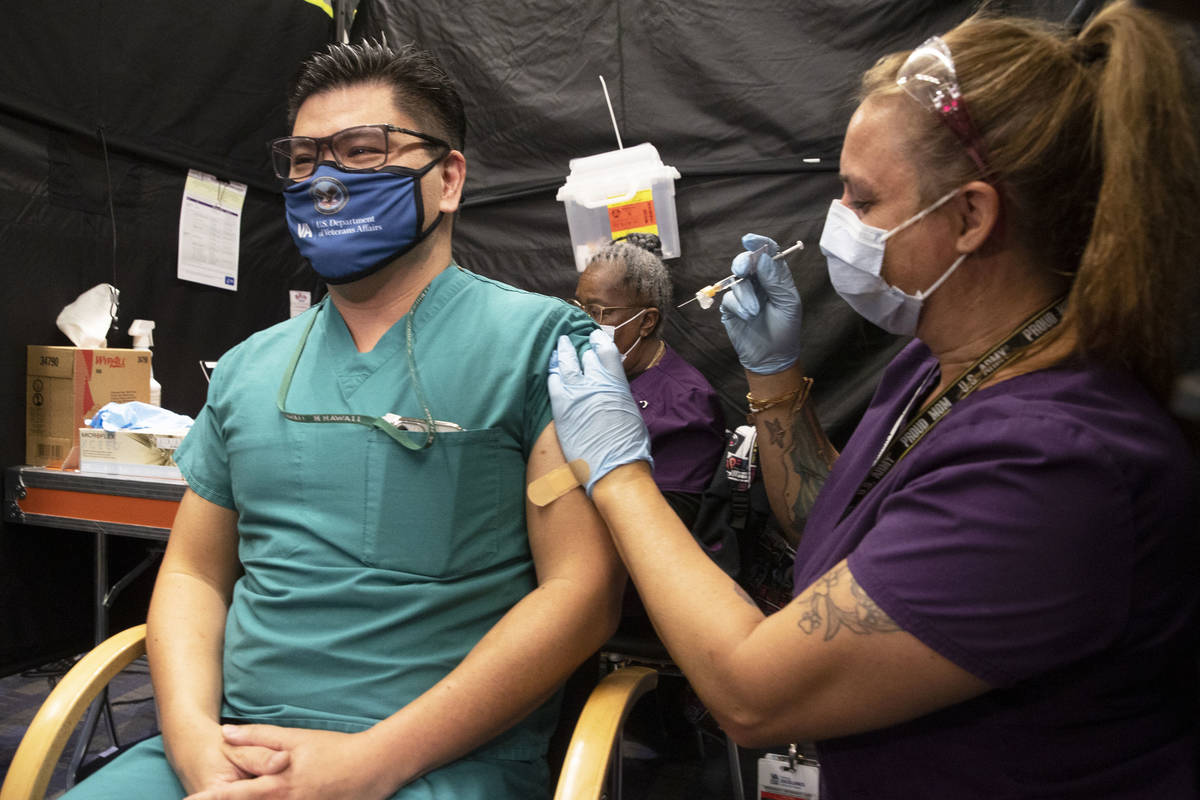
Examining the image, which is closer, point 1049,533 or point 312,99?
point 1049,533

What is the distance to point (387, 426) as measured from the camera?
1.22 metres

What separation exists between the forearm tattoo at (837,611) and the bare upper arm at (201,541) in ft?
3.22

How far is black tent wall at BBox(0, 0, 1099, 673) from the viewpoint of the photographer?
246 centimetres

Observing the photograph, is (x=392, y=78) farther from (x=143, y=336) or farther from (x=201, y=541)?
(x=143, y=336)

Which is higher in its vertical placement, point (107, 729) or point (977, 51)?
point (977, 51)

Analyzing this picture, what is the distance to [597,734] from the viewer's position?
3.53 feet

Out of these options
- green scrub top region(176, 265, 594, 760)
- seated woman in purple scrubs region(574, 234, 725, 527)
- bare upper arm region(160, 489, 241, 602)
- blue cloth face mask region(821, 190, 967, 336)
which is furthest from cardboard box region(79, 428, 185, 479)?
blue cloth face mask region(821, 190, 967, 336)

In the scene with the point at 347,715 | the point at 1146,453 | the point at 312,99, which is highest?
the point at 312,99

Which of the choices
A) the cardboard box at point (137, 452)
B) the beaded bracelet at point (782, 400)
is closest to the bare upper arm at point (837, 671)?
the beaded bracelet at point (782, 400)

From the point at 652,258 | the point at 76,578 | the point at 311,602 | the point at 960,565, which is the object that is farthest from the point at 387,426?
the point at 76,578

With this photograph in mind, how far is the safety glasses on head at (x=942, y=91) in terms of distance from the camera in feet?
3.17

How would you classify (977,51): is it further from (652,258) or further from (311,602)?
(652,258)

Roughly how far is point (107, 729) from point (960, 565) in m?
2.92

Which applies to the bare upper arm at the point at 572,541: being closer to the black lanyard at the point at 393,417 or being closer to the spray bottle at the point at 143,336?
the black lanyard at the point at 393,417
